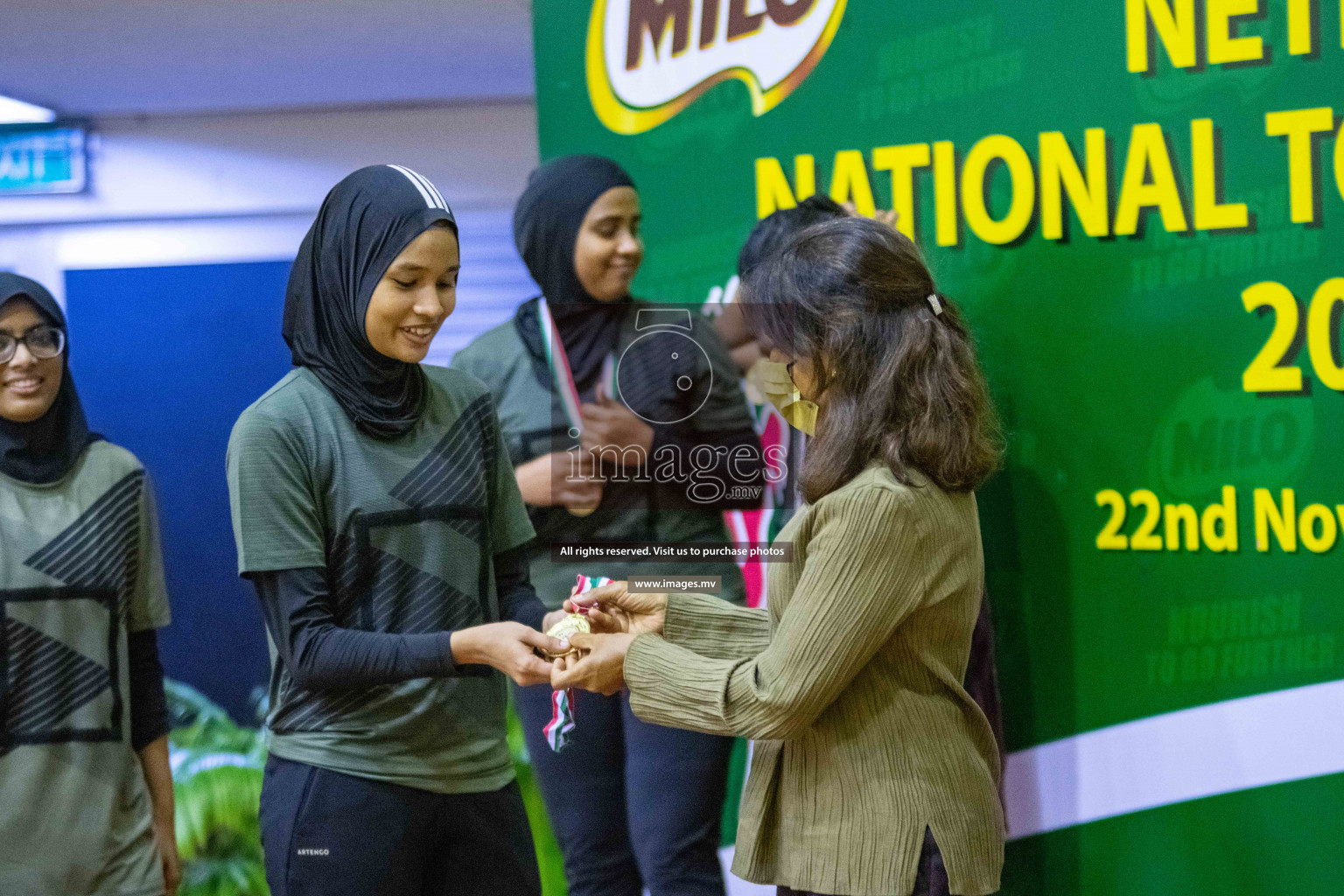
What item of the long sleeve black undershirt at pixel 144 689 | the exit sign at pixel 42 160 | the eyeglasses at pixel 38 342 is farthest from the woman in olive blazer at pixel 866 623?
the exit sign at pixel 42 160

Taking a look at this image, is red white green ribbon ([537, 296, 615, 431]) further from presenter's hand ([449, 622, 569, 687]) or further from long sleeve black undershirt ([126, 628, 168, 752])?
long sleeve black undershirt ([126, 628, 168, 752])

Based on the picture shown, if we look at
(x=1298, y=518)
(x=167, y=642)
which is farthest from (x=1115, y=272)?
(x=167, y=642)

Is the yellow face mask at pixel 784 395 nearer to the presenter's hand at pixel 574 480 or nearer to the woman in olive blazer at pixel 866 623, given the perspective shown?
the woman in olive blazer at pixel 866 623

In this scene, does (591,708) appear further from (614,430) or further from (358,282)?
(358,282)

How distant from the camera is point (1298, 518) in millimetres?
2346

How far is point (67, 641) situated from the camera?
2.33m

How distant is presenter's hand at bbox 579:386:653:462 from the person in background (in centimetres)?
114

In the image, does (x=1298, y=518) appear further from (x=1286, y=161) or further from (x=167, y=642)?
(x=167, y=642)

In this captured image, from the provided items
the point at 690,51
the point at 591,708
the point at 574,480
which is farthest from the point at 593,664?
the point at 690,51

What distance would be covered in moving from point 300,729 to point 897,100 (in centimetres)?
175

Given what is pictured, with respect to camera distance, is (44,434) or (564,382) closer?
(564,382)

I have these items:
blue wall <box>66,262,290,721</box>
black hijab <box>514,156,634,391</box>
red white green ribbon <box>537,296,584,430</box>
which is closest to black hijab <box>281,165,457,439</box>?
red white green ribbon <box>537,296,584,430</box>

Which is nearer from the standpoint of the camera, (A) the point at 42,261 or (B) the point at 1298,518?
(B) the point at 1298,518

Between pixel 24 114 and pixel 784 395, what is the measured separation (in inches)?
148
